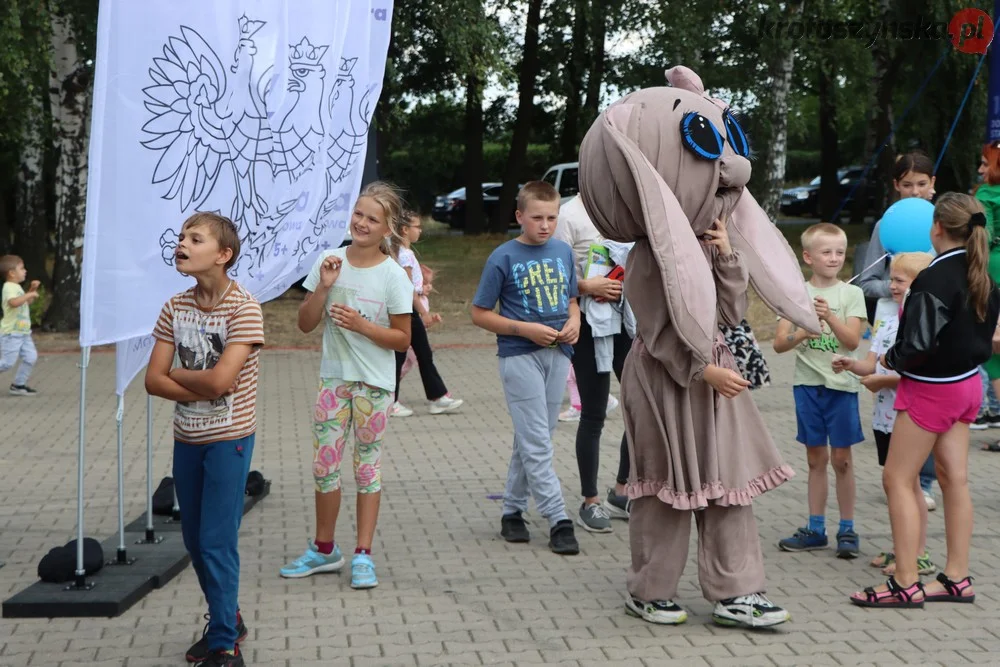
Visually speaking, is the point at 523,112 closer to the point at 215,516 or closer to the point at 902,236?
the point at 902,236

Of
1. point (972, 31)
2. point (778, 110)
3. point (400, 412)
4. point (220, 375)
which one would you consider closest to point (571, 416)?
point (400, 412)

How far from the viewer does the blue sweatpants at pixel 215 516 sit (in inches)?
177

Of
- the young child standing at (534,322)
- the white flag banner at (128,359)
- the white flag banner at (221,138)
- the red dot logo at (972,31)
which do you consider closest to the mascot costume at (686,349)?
the young child standing at (534,322)

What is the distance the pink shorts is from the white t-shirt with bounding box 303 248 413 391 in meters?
2.16

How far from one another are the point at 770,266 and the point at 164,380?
2404 millimetres

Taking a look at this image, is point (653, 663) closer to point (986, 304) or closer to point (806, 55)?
point (986, 304)

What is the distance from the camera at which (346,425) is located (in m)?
5.73

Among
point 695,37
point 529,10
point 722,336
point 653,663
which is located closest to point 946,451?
point 722,336

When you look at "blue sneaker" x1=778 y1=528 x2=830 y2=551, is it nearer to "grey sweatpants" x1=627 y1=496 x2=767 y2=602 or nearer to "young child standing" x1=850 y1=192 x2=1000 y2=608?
"young child standing" x1=850 y1=192 x2=1000 y2=608

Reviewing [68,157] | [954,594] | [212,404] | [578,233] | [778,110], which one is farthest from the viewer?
[778,110]

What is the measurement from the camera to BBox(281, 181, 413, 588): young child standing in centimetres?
562

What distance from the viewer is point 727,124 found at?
5.15 meters

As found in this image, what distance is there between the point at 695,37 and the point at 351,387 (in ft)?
55.1

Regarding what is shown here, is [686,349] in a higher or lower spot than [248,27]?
lower
